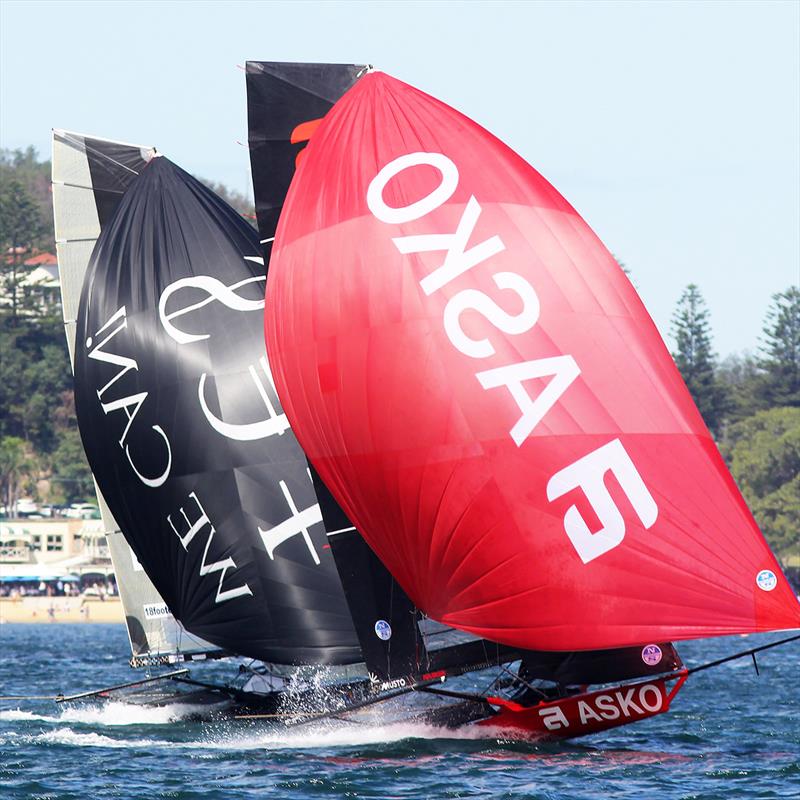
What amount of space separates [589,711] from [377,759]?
2421mm

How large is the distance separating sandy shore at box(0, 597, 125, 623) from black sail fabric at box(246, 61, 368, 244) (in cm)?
6396

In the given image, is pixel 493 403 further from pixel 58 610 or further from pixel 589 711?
pixel 58 610

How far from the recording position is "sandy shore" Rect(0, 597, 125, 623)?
83.7 m

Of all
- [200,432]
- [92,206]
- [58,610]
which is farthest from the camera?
[58,610]

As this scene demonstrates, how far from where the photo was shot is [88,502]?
346 feet

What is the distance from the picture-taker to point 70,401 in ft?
363

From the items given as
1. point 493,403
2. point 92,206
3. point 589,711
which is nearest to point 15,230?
point 92,206

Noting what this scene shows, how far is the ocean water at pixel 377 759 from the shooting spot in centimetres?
1716

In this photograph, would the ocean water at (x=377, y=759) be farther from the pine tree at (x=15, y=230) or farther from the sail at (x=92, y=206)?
the pine tree at (x=15, y=230)

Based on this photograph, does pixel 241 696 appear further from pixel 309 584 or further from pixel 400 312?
pixel 400 312

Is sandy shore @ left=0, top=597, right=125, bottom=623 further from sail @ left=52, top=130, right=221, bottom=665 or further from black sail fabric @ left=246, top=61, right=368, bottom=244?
black sail fabric @ left=246, top=61, right=368, bottom=244

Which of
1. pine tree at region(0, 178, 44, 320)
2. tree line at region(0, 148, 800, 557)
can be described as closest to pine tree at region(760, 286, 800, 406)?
tree line at region(0, 148, 800, 557)

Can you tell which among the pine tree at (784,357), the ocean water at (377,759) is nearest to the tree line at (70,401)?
the pine tree at (784,357)

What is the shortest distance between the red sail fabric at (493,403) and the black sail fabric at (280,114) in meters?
1.73
